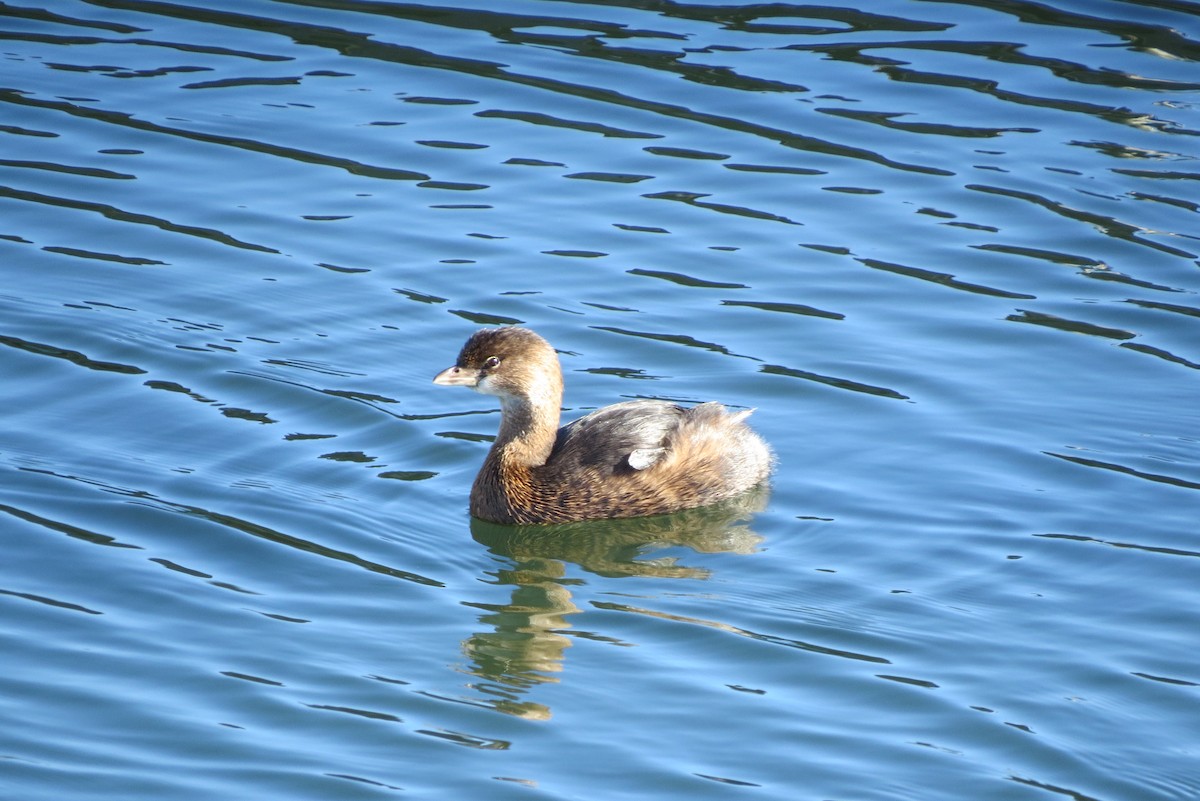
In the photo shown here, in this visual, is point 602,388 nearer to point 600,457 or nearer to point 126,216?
point 600,457

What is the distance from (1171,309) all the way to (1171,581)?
133 inches

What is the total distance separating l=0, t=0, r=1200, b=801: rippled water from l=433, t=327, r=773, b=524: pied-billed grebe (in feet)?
0.47

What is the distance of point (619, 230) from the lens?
1205cm

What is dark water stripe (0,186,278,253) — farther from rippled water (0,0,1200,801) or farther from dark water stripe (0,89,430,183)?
dark water stripe (0,89,430,183)

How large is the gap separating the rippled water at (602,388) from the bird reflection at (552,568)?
0.03 meters

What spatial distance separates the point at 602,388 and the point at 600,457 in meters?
1.14

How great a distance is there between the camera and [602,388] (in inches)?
393

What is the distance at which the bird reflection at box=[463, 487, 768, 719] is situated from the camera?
7.26 meters

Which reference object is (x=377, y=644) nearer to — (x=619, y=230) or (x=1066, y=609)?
(x=1066, y=609)

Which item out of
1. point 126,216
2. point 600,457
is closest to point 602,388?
point 600,457

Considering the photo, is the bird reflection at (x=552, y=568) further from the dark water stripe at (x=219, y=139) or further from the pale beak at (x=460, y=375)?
the dark water stripe at (x=219, y=139)

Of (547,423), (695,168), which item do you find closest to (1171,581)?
(547,423)

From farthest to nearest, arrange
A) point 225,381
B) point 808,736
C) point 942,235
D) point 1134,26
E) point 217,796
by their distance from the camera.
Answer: point 1134,26
point 942,235
point 225,381
point 808,736
point 217,796

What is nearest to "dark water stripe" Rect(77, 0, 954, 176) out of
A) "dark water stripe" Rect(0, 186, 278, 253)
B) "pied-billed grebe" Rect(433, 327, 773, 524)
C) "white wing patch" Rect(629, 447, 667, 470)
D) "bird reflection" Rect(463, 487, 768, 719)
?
"dark water stripe" Rect(0, 186, 278, 253)
